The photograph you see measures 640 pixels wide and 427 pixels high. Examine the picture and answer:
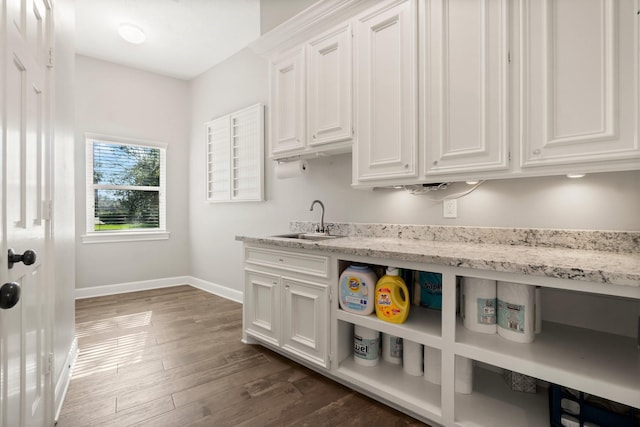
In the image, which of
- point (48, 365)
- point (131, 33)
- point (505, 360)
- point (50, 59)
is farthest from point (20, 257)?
point (131, 33)

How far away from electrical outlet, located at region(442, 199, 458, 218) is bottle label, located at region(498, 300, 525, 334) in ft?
2.17

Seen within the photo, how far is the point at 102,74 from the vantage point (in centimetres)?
409

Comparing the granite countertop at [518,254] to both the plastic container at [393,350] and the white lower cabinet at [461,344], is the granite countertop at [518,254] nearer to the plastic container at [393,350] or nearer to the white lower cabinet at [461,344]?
the white lower cabinet at [461,344]

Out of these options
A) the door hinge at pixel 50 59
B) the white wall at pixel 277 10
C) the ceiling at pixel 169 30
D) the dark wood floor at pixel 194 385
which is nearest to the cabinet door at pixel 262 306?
the dark wood floor at pixel 194 385

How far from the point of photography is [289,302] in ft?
7.37

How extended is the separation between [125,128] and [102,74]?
0.70m

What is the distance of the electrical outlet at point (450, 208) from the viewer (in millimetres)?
2059

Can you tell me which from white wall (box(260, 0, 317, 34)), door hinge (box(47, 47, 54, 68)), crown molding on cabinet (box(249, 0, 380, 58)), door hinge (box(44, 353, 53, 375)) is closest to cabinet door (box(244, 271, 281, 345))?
door hinge (box(44, 353, 53, 375))

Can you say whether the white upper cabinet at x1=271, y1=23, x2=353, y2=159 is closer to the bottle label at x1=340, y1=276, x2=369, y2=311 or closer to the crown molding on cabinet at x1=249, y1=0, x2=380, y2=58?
the crown molding on cabinet at x1=249, y1=0, x2=380, y2=58

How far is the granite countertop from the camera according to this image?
117 cm

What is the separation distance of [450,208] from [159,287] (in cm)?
416

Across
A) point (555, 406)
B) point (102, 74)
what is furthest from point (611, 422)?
point (102, 74)

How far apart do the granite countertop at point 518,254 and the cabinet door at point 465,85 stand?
0.46 metres

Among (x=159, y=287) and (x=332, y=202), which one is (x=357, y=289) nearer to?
(x=332, y=202)
